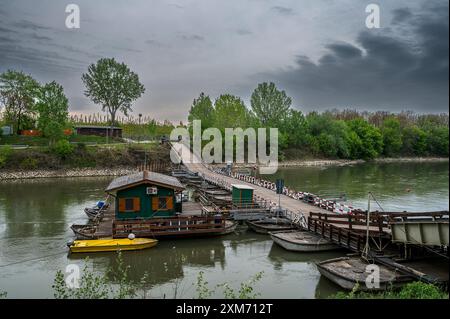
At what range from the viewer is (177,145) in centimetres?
9006

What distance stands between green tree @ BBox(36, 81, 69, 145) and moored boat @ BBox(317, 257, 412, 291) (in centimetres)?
6259

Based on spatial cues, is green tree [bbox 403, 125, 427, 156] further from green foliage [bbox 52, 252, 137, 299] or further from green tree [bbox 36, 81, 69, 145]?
green foliage [bbox 52, 252, 137, 299]

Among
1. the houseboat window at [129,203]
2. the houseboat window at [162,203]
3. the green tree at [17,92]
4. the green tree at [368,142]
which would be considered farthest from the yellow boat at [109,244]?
the green tree at [368,142]

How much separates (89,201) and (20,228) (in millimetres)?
11756

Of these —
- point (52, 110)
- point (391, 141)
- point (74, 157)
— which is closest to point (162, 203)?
point (74, 157)

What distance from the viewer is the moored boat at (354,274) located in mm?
16453

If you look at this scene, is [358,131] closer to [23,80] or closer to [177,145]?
[177,145]

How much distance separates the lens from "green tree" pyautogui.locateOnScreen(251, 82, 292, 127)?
103 m

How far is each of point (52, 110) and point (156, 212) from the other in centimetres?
5287

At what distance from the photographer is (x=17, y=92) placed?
77000 millimetres

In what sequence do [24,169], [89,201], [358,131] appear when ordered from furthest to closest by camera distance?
[358,131]
[24,169]
[89,201]

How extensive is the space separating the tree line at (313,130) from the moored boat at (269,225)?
5913 cm
